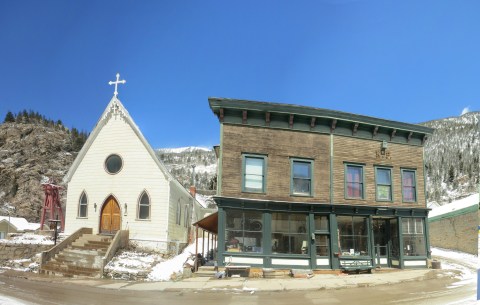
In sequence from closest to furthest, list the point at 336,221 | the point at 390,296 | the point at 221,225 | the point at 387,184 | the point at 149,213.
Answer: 1. the point at 390,296
2. the point at 221,225
3. the point at 336,221
4. the point at 387,184
5. the point at 149,213

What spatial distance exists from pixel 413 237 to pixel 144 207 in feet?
50.7

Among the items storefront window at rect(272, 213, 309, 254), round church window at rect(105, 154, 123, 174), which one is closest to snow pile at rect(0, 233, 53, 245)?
round church window at rect(105, 154, 123, 174)

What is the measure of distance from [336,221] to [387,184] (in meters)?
3.96

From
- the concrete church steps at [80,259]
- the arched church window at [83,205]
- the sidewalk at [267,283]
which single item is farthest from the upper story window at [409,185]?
the arched church window at [83,205]

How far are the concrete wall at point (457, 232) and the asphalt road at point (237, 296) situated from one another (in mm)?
18129

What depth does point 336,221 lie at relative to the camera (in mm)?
20938

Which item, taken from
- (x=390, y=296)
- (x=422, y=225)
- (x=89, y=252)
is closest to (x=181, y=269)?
(x=89, y=252)

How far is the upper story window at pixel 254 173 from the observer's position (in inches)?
795

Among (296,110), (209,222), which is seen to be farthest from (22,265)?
(296,110)

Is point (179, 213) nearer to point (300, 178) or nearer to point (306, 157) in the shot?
point (300, 178)

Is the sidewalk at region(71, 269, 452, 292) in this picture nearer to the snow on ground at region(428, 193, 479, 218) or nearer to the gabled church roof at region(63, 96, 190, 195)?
the gabled church roof at region(63, 96, 190, 195)

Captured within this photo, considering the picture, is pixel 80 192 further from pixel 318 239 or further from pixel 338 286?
pixel 338 286

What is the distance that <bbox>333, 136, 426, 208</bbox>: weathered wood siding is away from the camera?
21547mm

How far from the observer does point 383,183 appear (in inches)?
885
